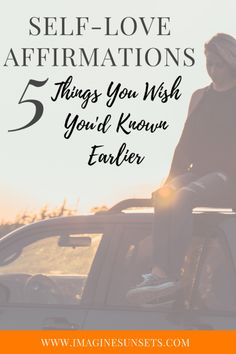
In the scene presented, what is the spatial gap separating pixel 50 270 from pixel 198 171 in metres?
1.66

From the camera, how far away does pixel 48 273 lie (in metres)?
11.1

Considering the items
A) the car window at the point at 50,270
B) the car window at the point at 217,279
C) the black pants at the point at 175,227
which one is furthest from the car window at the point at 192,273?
the car window at the point at 50,270

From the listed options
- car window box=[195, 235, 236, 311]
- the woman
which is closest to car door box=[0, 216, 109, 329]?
the woman

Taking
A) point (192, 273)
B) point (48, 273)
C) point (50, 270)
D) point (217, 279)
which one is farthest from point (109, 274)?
point (50, 270)

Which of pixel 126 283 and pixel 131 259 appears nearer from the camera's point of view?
pixel 126 283

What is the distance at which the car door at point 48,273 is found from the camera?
9977mm

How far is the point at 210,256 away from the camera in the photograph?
31.6ft

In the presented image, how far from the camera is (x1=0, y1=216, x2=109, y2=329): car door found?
998cm

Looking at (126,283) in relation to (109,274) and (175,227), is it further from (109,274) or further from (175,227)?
(175,227)

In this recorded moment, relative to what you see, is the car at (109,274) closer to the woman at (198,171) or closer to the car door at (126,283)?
the car door at (126,283)

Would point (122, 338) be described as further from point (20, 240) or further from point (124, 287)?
point (20, 240)

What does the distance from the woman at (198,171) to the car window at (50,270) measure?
0.74 metres

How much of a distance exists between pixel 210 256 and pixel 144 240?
657 millimetres

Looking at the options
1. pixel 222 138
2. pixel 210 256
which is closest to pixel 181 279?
pixel 210 256
